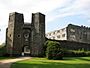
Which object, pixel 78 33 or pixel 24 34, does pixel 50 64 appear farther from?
pixel 78 33

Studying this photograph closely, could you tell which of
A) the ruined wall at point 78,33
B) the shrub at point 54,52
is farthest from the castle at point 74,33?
the shrub at point 54,52

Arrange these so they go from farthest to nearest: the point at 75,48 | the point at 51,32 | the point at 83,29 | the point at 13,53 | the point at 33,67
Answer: the point at 51,32 < the point at 83,29 < the point at 75,48 < the point at 13,53 < the point at 33,67

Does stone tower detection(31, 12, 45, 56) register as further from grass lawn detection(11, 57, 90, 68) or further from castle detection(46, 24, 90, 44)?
castle detection(46, 24, 90, 44)

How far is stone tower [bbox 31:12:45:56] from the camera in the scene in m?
39.1

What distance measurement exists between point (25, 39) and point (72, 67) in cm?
2122

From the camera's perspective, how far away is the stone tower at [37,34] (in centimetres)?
3906

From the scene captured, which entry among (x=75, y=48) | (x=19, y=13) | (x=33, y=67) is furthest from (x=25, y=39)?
(x=33, y=67)

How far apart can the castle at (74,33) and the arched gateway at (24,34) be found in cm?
2409

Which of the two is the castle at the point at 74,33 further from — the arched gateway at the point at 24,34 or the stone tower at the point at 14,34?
the stone tower at the point at 14,34

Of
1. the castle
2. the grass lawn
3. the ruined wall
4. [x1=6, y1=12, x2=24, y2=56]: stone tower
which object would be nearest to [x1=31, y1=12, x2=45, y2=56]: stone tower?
[x1=6, y1=12, x2=24, y2=56]: stone tower

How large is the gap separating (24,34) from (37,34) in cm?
321

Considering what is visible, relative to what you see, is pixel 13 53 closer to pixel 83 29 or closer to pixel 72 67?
pixel 72 67

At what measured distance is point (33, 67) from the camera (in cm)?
2042

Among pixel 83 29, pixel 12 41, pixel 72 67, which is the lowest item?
pixel 72 67
